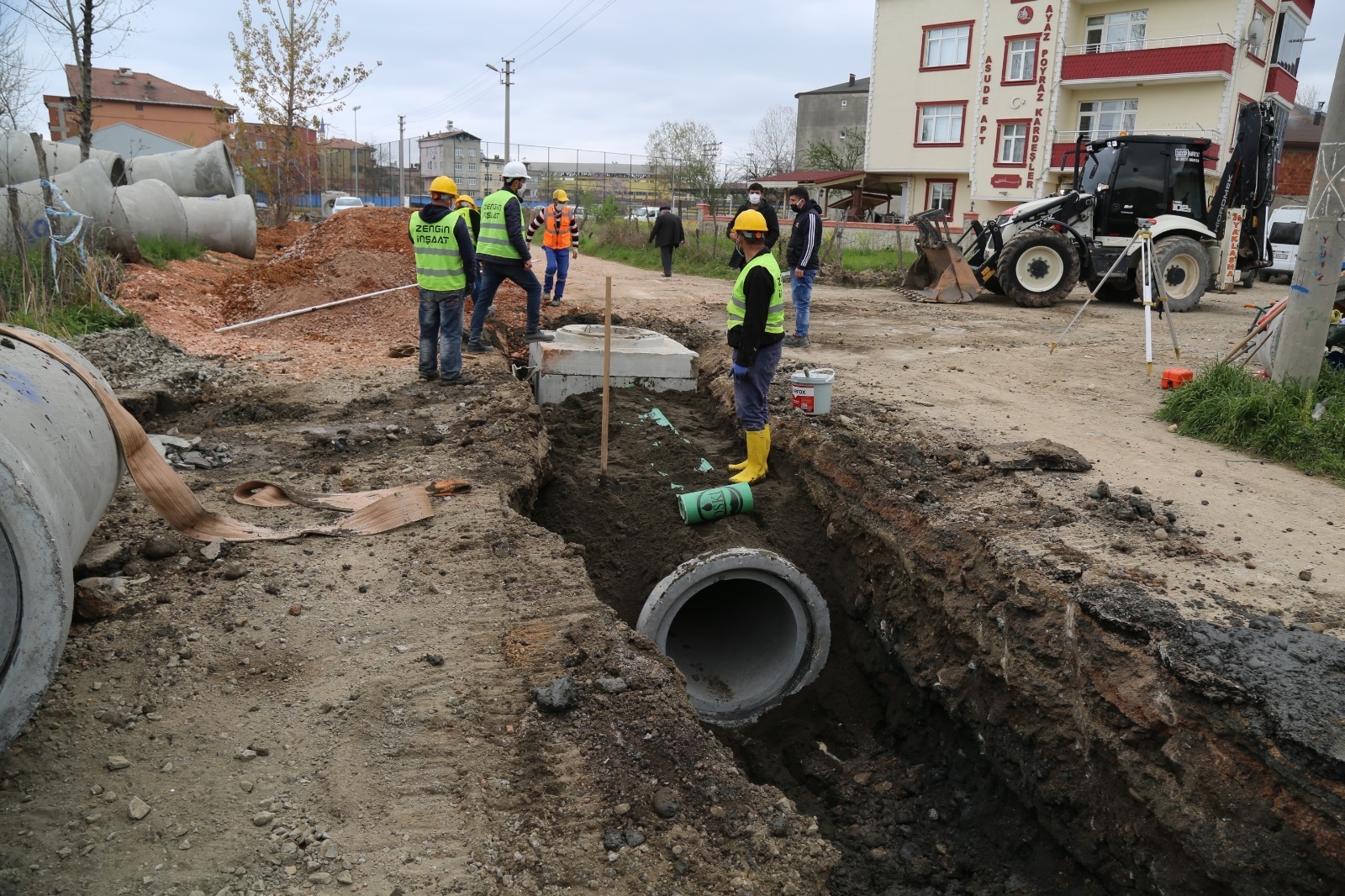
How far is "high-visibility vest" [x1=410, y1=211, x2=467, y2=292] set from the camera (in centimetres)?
810

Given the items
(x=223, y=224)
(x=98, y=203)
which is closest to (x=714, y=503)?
(x=98, y=203)

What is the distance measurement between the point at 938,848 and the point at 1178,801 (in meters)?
1.27

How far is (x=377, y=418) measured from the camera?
23.4ft

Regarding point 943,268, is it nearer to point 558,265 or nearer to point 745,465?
point 558,265

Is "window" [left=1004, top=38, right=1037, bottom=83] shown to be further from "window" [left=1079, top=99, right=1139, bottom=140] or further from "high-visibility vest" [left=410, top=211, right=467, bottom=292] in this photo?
"high-visibility vest" [left=410, top=211, right=467, bottom=292]

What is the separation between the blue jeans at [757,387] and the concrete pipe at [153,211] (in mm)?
13266

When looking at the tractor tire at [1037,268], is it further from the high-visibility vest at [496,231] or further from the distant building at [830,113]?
the distant building at [830,113]

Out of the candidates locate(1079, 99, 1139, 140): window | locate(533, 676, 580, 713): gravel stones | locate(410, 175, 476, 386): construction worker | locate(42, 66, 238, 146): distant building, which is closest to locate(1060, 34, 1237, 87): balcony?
locate(1079, 99, 1139, 140): window

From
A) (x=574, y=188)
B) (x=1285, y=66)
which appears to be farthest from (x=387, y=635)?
(x=574, y=188)

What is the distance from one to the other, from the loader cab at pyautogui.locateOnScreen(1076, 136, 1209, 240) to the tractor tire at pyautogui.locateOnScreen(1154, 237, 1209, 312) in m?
0.60

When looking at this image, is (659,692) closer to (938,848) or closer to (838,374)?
(938,848)

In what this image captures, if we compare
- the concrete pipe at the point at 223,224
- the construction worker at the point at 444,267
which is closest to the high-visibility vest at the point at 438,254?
the construction worker at the point at 444,267

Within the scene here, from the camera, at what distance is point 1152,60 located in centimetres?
2797

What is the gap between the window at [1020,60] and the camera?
3066cm
